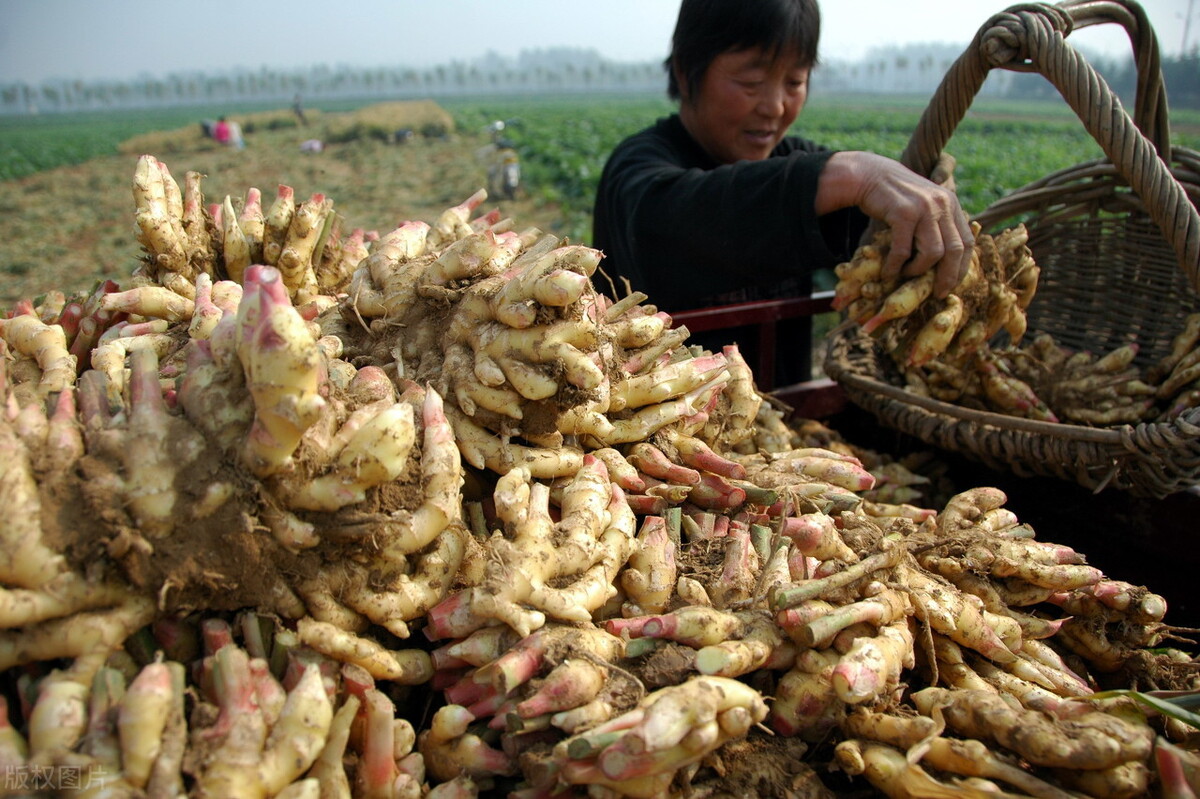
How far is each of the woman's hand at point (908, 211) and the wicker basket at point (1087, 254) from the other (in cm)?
54

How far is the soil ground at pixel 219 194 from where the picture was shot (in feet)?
47.9

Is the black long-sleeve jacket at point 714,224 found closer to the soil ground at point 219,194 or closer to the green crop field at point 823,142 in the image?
the soil ground at point 219,194

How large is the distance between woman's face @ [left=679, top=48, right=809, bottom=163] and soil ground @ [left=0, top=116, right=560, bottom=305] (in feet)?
22.0

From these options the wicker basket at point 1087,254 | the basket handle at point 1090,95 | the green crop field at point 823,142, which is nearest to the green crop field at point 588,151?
the green crop field at point 823,142

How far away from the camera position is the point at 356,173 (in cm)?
2631

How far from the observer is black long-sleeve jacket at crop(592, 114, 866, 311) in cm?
287

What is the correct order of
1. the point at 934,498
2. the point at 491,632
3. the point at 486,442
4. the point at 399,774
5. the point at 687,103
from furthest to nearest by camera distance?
1. the point at 687,103
2. the point at 934,498
3. the point at 486,442
4. the point at 491,632
5. the point at 399,774

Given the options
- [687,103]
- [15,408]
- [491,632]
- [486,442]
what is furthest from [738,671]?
[687,103]

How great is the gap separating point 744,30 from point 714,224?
110cm

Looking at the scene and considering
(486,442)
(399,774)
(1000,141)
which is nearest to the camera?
(399,774)

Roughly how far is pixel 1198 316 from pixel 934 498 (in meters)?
1.40

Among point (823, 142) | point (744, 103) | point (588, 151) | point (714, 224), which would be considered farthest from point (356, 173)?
point (714, 224)

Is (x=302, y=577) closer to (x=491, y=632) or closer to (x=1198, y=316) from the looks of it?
(x=491, y=632)

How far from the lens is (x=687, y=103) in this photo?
3936mm
